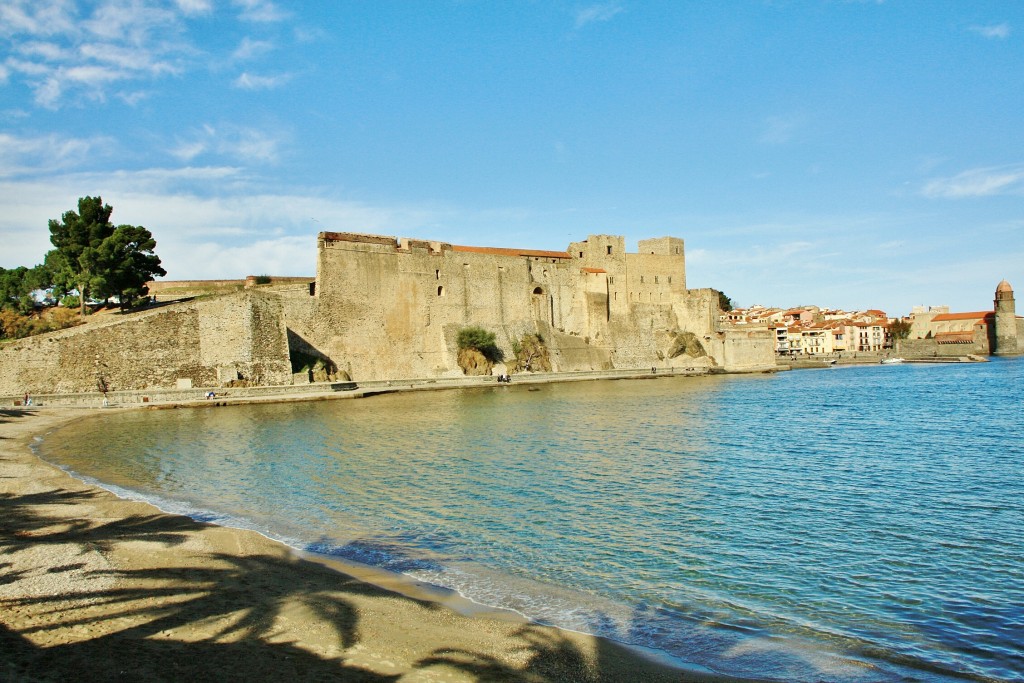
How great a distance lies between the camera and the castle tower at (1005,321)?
71.8m

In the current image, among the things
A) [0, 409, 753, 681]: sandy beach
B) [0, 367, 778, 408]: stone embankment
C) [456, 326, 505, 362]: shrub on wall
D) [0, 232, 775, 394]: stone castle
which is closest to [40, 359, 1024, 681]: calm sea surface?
[0, 409, 753, 681]: sandy beach

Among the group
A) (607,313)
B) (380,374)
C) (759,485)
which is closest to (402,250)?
(380,374)

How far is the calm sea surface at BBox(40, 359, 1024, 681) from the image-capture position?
5.10 meters

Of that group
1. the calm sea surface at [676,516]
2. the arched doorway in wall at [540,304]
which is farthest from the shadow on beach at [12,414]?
the arched doorway in wall at [540,304]

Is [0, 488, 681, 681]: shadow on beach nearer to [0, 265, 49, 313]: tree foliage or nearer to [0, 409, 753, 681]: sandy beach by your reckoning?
[0, 409, 753, 681]: sandy beach

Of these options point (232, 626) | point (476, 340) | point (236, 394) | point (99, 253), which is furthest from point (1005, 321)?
point (232, 626)

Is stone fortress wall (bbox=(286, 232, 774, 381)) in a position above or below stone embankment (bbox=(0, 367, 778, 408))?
above

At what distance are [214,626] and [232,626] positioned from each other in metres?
0.11

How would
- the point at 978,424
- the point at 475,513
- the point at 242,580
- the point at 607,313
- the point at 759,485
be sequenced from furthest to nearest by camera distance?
the point at 607,313 → the point at 978,424 → the point at 759,485 → the point at 475,513 → the point at 242,580

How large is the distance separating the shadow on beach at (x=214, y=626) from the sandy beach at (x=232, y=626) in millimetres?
12

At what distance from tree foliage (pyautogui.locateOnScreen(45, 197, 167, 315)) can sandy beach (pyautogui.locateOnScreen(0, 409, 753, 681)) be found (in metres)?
25.4

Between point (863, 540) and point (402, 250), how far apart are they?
100 feet

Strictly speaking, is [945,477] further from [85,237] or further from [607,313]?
[607,313]

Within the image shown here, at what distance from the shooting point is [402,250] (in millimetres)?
35844
